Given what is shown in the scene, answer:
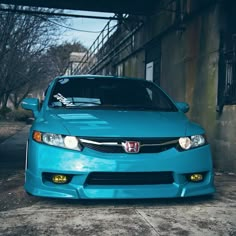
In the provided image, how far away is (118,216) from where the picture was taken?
3662 mm

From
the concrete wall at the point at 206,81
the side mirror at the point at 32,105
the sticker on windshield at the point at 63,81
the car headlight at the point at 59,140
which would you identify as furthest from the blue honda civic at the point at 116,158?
the concrete wall at the point at 206,81

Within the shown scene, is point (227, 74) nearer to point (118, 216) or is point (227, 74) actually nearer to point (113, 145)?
point (113, 145)

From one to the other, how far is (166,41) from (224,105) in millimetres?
4071

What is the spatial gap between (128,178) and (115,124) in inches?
23.6

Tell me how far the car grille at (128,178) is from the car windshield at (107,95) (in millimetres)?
1220

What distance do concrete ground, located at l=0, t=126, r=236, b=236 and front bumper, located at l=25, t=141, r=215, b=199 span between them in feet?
0.62

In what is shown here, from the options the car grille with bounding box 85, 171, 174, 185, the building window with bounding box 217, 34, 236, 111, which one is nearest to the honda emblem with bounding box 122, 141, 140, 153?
the car grille with bounding box 85, 171, 174, 185

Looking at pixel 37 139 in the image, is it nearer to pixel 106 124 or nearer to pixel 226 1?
pixel 106 124

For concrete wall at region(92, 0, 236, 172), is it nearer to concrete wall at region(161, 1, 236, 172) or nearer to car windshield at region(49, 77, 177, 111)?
concrete wall at region(161, 1, 236, 172)

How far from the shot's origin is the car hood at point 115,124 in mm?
3812

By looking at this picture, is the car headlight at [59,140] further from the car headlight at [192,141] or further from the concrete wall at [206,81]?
the concrete wall at [206,81]

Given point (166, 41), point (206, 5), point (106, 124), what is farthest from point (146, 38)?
point (106, 124)

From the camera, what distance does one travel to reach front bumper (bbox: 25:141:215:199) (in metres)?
3.66

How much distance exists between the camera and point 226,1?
21.9 feet
